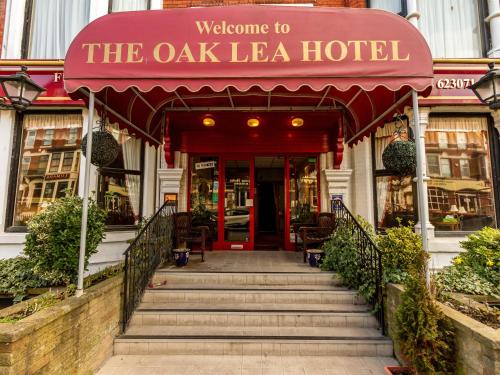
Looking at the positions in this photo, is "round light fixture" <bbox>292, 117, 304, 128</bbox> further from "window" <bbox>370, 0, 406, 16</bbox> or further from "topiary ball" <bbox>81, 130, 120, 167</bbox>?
"topiary ball" <bbox>81, 130, 120, 167</bbox>

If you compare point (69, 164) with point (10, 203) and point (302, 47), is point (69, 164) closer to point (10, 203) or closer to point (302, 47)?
point (10, 203)

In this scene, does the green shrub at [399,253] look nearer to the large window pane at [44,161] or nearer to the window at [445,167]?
the window at [445,167]

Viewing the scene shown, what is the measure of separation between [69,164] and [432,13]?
8.33 metres

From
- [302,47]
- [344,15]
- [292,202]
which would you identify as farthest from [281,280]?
[344,15]

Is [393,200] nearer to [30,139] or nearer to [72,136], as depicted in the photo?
[72,136]

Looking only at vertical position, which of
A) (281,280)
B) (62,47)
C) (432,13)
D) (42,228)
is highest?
(432,13)

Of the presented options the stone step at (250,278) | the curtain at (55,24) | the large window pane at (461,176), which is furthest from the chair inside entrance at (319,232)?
the curtain at (55,24)

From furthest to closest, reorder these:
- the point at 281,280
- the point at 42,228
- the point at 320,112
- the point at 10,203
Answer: the point at 320,112, the point at 10,203, the point at 281,280, the point at 42,228

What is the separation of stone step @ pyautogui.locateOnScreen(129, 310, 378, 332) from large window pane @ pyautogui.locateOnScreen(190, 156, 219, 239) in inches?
119

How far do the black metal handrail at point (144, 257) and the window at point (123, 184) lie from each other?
110cm

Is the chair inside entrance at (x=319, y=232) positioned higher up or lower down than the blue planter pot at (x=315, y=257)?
higher up

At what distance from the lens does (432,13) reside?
6195 mm

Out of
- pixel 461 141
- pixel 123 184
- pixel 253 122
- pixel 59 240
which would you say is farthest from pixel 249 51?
pixel 461 141

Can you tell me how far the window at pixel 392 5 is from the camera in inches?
241
